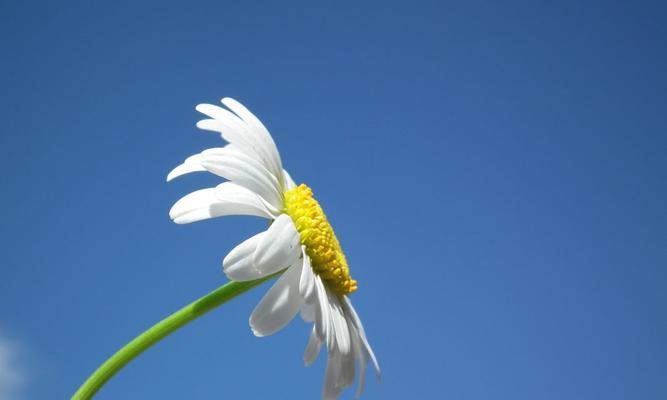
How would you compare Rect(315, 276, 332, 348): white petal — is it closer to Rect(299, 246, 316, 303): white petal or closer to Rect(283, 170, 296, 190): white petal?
Rect(299, 246, 316, 303): white petal

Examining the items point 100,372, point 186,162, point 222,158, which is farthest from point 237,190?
point 100,372

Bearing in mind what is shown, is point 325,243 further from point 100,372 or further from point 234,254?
point 100,372

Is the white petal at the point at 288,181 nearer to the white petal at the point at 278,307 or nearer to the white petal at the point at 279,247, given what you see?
the white petal at the point at 279,247

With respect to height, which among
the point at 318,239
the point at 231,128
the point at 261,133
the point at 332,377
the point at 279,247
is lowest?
the point at 332,377

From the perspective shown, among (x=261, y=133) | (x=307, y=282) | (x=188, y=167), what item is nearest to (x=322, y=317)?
(x=307, y=282)

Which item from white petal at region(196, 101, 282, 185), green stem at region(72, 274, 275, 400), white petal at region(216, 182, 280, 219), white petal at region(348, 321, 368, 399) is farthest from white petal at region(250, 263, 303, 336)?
white petal at region(196, 101, 282, 185)

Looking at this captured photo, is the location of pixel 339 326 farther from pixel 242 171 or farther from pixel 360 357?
pixel 242 171
